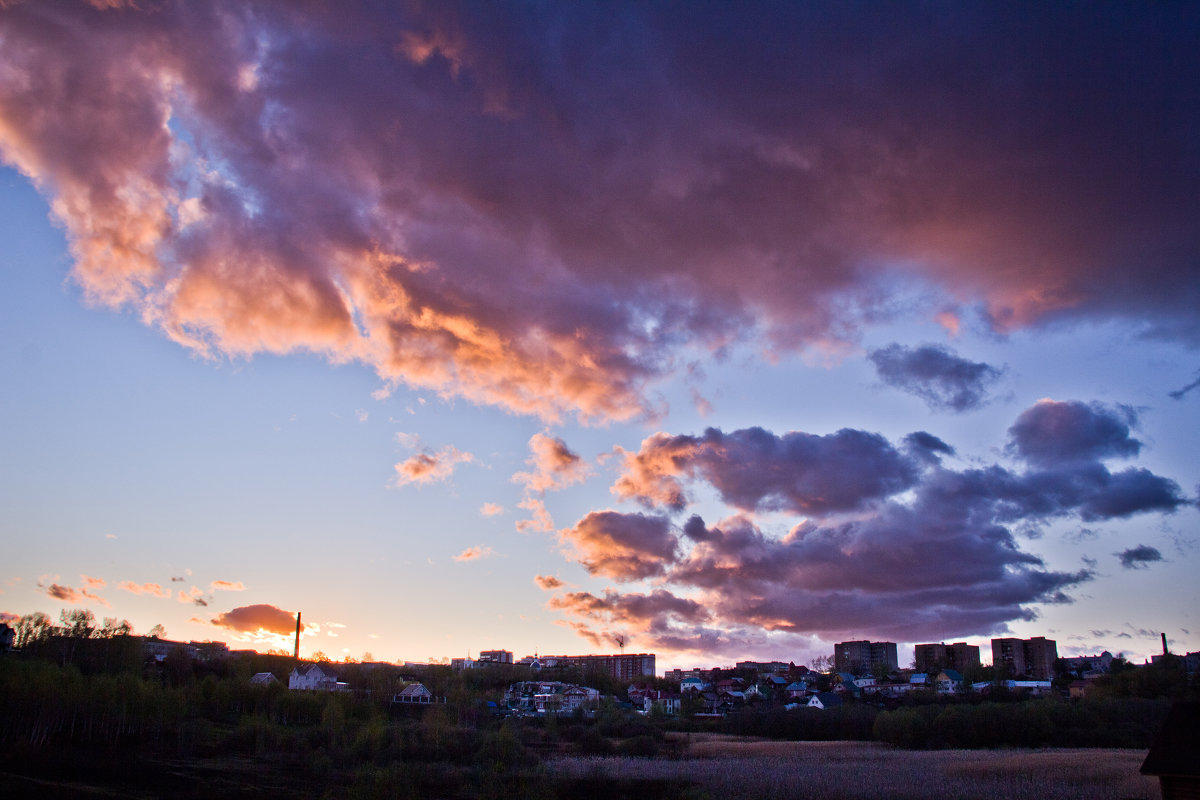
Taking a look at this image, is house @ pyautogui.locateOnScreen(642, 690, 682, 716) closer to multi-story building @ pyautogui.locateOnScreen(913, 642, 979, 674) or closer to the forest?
the forest

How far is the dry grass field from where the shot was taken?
37125 mm

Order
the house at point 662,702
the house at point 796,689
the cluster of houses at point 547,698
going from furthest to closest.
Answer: the house at point 796,689 < the house at point 662,702 < the cluster of houses at point 547,698

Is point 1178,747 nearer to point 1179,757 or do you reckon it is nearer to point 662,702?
point 1179,757

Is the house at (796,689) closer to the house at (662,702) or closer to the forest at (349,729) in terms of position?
the house at (662,702)

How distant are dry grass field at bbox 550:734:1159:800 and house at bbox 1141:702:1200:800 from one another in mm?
11739

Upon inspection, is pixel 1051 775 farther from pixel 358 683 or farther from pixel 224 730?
pixel 358 683

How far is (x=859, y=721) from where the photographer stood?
79812 millimetres

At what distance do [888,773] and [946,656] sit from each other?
149 m

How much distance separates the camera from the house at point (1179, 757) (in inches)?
780

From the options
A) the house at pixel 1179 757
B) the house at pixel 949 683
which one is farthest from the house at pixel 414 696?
the house at pixel 1179 757

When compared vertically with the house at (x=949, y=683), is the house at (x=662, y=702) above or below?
below

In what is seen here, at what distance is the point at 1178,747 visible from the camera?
66.7 ft

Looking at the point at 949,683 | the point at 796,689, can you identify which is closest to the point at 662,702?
the point at 796,689

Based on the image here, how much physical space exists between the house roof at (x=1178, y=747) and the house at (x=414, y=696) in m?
81.6
